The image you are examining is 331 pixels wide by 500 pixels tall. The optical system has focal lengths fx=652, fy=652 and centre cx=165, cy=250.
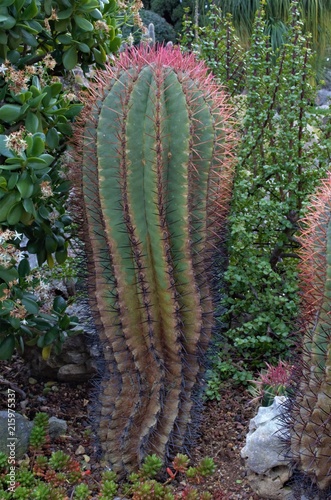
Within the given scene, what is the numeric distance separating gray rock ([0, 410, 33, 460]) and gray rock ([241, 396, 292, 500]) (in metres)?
0.93

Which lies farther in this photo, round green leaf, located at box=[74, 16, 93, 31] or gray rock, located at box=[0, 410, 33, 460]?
gray rock, located at box=[0, 410, 33, 460]

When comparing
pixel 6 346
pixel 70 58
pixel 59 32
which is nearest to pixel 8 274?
pixel 6 346

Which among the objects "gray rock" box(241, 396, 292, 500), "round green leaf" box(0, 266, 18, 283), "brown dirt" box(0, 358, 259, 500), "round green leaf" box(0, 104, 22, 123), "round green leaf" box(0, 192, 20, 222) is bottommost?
"brown dirt" box(0, 358, 259, 500)

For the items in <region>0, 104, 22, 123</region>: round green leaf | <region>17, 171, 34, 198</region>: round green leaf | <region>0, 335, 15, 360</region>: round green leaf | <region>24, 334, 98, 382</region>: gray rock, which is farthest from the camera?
<region>24, 334, 98, 382</region>: gray rock

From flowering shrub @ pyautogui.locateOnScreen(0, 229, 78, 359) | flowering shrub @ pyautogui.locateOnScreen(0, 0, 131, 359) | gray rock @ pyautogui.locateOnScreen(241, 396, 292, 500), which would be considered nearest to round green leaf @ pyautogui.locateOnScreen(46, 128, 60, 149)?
flowering shrub @ pyautogui.locateOnScreen(0, 0, 131, 359)

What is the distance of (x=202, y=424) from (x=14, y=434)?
0.85 metres

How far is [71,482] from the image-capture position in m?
Answer: 2.54

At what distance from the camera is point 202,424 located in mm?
3016

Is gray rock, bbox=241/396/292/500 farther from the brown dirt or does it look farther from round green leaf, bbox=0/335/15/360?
round green leaf, bbox=0/335/15/360

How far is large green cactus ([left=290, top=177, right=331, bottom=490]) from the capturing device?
6.66ft

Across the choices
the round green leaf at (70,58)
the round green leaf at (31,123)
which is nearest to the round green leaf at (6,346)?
the round green leaf at (31,123)

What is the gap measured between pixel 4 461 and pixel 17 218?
3.25 feet

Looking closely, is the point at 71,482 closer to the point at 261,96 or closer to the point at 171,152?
the point at 171,152

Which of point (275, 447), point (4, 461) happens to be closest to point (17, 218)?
point (4, 461)
